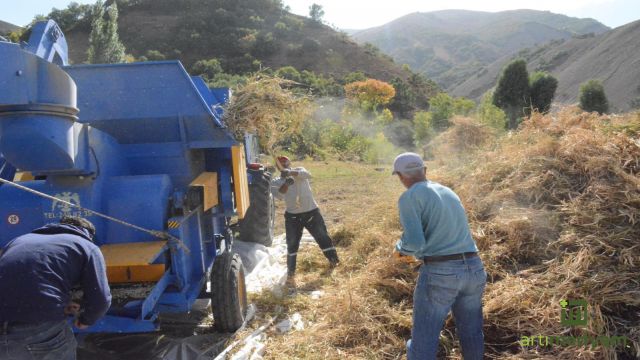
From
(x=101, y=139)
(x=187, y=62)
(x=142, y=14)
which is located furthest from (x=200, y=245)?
(x=142, y=14)

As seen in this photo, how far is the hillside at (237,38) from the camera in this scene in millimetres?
43812

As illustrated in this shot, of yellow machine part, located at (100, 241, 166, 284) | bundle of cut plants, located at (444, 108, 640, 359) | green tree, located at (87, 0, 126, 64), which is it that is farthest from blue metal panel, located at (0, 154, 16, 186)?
green tree, located at (87, 0, 126, 64)

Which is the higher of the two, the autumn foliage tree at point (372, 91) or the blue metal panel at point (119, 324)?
the autumn foliage tree at point (372, 91)

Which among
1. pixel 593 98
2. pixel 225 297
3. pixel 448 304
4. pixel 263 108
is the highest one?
pixel 263 108

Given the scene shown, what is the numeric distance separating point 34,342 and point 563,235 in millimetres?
4069

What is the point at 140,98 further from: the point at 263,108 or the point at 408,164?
the point at 408,164

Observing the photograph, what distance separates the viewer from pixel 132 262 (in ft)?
10.7

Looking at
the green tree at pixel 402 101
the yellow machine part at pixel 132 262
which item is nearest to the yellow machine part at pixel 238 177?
the yellow machine part at pixel 132 262

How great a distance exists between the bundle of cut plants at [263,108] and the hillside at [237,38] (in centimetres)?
3560

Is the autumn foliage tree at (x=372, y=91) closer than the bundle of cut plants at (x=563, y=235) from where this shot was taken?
No

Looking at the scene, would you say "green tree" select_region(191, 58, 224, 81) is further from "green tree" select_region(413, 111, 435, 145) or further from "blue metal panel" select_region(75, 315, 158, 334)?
"blue metal panel" select_region(75, 315, 158, 334)

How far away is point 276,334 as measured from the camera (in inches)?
169

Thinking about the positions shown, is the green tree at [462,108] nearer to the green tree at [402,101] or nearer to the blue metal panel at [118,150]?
the green tree at [402,101]

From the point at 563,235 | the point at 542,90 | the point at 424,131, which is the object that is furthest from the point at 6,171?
the point at 542,90
